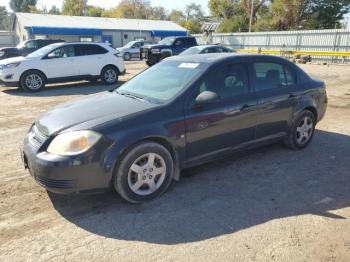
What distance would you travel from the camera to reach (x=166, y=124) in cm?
377

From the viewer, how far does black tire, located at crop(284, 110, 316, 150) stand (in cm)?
528

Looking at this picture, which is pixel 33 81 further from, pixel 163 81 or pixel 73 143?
pixel 73 143

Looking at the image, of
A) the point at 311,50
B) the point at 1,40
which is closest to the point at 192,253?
the point at 311,50

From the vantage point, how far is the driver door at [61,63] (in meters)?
11.7

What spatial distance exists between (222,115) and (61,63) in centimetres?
915

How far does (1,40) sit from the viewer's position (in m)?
50.0

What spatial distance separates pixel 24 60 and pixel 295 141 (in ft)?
30.9

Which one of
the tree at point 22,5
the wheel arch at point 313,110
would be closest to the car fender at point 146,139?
the wheel arch at point 313,110

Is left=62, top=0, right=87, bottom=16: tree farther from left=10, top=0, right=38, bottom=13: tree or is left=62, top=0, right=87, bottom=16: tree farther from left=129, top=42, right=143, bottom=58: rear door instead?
left=129, top=42, right=143, bottom=58: rear door

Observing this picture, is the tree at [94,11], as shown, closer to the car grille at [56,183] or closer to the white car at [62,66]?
the white car at [62,66]

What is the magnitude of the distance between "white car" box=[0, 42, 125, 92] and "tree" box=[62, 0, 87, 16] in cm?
6915

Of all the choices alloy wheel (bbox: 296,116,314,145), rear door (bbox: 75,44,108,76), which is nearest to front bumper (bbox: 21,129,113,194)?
alloy wheel (bbox: 296,116,314,145)

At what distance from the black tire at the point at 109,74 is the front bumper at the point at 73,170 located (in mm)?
10041

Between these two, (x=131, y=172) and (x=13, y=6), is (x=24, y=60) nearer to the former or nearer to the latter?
(x=131, y=172)
